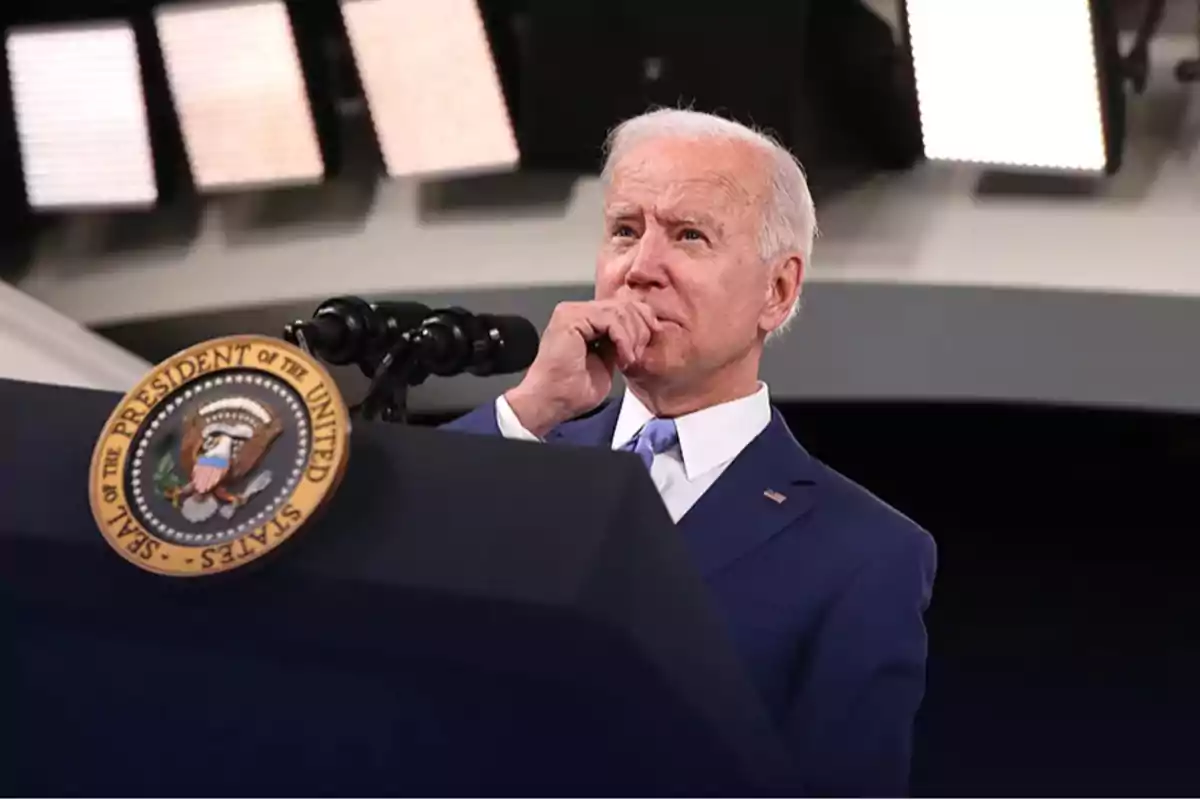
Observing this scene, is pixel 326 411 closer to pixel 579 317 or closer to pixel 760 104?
pixel 579 317

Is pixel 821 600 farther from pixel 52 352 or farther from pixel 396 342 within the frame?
pixel 52 352

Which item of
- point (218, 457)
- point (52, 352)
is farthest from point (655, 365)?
point (52, 352)

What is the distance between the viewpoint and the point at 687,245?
1321mm

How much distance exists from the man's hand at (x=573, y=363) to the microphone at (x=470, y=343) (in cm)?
2

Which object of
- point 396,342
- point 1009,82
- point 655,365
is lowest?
point 1009,82

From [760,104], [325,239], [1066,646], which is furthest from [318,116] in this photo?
[1066,646]

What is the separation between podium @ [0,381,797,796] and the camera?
2.45 ft

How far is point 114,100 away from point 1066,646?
2556mm

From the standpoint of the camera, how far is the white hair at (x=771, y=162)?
52.9 inches

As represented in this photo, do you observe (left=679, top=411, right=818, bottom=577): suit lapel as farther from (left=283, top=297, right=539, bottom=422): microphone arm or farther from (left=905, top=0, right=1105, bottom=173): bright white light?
(left=905, top=0, right=1105, bottom=173): bright white light

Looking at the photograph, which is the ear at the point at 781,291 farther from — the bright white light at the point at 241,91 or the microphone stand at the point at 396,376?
the bright white light at the point at 241,91

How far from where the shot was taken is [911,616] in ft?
3.69

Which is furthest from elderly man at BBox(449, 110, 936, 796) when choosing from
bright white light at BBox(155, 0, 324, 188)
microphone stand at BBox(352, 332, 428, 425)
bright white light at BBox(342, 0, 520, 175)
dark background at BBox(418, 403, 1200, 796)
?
bright white light at BBox(155, 0, 324, 188)

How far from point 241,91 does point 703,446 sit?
7.68 ft
